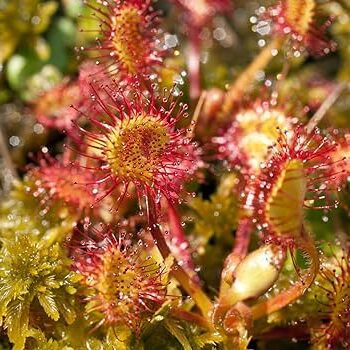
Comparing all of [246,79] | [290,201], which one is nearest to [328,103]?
[246,79]

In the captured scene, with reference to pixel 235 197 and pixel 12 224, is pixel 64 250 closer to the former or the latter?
pixel 12 224

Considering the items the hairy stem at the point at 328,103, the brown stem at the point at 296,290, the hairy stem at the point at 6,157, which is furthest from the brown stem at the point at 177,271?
the hairy stem at the point at 6,157

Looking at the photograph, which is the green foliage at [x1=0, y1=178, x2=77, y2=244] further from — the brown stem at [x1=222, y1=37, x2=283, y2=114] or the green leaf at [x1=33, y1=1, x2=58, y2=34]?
the green leaf at [x1=33, y1=1, x2=58, y2=34]

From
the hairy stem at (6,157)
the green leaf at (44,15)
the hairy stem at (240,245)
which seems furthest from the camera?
the green leaf at (44,15)

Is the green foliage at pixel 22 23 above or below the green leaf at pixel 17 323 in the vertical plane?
below

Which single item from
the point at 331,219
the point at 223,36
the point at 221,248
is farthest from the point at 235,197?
the point at 223,36

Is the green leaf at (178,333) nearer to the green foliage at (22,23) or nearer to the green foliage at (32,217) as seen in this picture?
the green foliage at (32,217)

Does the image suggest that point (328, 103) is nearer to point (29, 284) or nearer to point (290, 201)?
point (290, 201)
